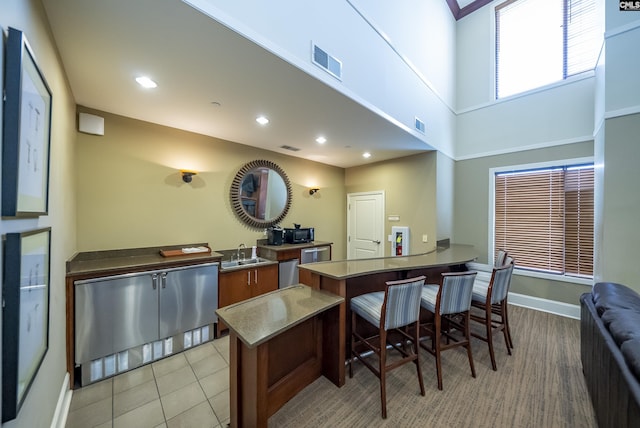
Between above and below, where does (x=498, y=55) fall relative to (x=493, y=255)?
above

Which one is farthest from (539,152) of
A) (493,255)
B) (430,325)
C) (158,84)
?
(158,84)

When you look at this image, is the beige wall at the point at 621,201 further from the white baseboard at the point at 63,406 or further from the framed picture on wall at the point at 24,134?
the white baseboard at the point at 63,406

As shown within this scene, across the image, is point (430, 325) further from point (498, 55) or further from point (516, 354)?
point (498, 55)

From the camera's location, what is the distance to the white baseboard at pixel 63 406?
1609mm

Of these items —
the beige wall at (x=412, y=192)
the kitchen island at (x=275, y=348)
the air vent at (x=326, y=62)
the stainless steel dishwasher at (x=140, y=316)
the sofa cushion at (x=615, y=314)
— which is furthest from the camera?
the beige wall at (x=412, y=192)

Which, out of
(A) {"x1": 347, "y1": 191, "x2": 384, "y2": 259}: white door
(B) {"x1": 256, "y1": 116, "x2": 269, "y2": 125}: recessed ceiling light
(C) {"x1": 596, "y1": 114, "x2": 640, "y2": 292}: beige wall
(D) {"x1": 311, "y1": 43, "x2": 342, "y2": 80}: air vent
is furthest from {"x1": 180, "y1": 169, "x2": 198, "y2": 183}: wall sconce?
(C) {"x1": 596, "y1": 114, "x2": 640, "y2": 292}: beige wall

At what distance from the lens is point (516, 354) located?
8.48 ft

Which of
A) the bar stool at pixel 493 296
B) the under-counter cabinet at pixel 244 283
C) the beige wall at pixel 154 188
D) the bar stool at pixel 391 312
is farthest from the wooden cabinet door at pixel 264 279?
the bar stool at pixel 493 296

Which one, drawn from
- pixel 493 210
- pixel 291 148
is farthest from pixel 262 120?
pixel 493 210

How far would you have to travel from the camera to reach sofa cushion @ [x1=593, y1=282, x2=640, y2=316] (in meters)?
1.79

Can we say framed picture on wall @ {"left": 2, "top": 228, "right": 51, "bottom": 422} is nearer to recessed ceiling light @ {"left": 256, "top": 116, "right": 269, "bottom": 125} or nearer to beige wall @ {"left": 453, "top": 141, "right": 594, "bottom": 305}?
recessed ceiling light @ {"left": 256, "top": 116, "right": 269, "bottom": 125}

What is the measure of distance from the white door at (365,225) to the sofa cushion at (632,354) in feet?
11.7

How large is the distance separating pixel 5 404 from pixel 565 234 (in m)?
5.74

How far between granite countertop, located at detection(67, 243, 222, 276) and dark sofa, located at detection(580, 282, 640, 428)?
10.9ft
